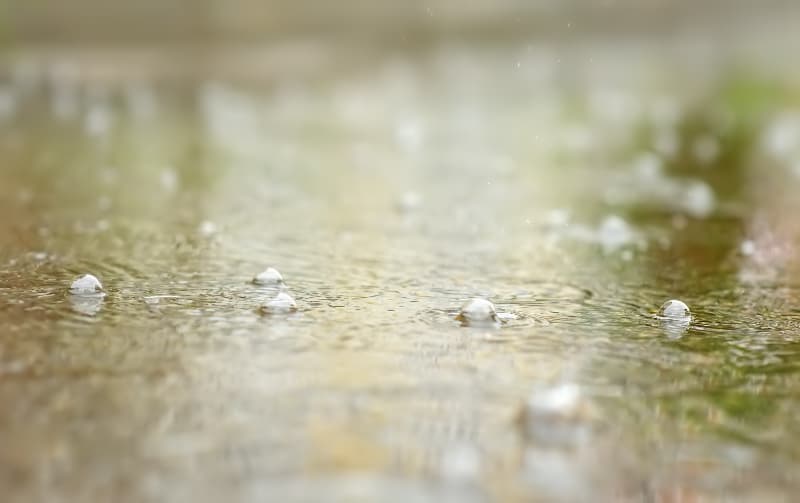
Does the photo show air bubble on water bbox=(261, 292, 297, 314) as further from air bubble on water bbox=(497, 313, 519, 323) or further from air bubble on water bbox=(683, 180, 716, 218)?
air bubble on water bbox=(683, 180, 716, 218)

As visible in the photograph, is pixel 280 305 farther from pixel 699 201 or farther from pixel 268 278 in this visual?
pixel 699 201

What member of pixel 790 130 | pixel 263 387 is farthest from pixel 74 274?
pixel 790 130

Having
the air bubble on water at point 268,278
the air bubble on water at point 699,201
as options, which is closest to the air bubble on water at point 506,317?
A: the air bubble on water at point 268,278

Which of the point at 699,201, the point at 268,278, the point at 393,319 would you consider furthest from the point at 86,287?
the point at 699,201

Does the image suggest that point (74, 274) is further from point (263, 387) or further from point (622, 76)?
point (622, 76)

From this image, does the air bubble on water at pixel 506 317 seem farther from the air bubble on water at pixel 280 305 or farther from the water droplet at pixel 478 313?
the air bubble on water at pixel 280 305

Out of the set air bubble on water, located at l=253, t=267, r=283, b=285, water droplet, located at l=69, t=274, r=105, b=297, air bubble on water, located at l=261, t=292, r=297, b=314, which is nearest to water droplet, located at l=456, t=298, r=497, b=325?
air bubble on water, located at l=261, t=292, r=297, b=314
